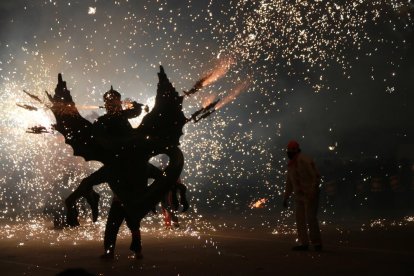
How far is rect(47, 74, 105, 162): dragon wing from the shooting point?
798cm

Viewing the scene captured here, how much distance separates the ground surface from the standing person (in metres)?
0.24

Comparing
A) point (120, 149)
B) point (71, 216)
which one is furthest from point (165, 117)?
point (71, 216)

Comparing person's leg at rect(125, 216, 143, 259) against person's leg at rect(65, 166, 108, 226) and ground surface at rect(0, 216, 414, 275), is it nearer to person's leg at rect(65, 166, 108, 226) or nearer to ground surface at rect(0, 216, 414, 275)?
ground surface at rect(0, 216, 414, 275)

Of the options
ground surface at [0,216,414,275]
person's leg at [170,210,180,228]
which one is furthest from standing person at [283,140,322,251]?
person's leg at [170,210,180,228]

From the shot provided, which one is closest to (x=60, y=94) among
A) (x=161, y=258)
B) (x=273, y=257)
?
(x=161, y=258)

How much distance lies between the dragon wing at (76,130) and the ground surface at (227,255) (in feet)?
5.28

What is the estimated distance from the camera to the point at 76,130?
8.03 metres

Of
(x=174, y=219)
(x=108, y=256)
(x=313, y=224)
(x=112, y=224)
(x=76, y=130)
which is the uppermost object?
(x=76, y=130)

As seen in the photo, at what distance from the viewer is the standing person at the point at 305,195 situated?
853cm

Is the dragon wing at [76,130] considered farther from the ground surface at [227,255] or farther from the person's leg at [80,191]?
the ground surface at [227,255]

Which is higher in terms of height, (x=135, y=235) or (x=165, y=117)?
(x=165, y=117)

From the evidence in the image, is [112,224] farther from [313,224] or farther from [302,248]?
[313,224]

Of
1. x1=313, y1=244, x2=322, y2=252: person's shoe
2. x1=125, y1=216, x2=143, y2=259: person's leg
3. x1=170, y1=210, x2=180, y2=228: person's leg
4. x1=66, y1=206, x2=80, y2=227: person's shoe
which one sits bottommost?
x1=313, y1=244, x2=322, y2=252: person's shoe

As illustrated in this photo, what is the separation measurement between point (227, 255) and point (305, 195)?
160cm
